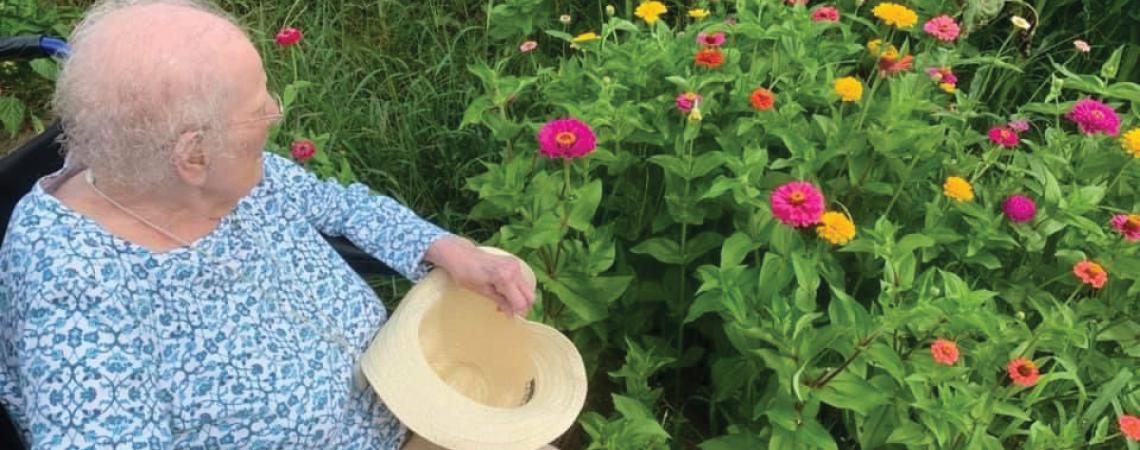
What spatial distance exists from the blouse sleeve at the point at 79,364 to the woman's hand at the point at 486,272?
1.58ft

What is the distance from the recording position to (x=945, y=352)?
147 centimetres

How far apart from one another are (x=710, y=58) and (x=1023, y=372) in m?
0.77

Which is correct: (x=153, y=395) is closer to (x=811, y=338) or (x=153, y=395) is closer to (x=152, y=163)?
(x=152, y=163)

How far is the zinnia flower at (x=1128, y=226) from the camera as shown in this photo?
5.65 feet

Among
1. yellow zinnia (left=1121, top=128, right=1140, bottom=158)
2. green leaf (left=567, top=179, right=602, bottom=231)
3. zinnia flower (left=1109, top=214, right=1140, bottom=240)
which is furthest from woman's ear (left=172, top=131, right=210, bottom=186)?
yellow zinnia (left=1121, top=128, right=1140, bottom=158)

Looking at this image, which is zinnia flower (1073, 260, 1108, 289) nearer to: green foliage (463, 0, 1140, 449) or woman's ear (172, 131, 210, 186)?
green foliage (463, 0, 1140, 449)

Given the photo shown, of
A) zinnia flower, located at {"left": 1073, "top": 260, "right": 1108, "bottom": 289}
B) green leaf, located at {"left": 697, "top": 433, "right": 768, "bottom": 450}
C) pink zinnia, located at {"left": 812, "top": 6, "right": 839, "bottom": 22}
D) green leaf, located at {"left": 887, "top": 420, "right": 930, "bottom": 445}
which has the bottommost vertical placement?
green leaf, located at {"left": 697, "top": 433, "right": 768, "bottom": 450}

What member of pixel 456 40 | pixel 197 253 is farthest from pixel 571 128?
pixel 456 40

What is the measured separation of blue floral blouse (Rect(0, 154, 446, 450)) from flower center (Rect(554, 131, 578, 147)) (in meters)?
0.24

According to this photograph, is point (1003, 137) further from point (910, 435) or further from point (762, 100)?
point (910, 435)

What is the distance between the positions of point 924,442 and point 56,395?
1.18 m

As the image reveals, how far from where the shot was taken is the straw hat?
143cm

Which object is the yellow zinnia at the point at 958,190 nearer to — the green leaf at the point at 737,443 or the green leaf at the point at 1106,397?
the green leaf at the point at 1106,397

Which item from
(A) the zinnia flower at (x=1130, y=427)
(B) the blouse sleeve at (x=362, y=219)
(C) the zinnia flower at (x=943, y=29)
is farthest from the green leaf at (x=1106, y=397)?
(B) the blouse sleeve at (x=362, y=219)
